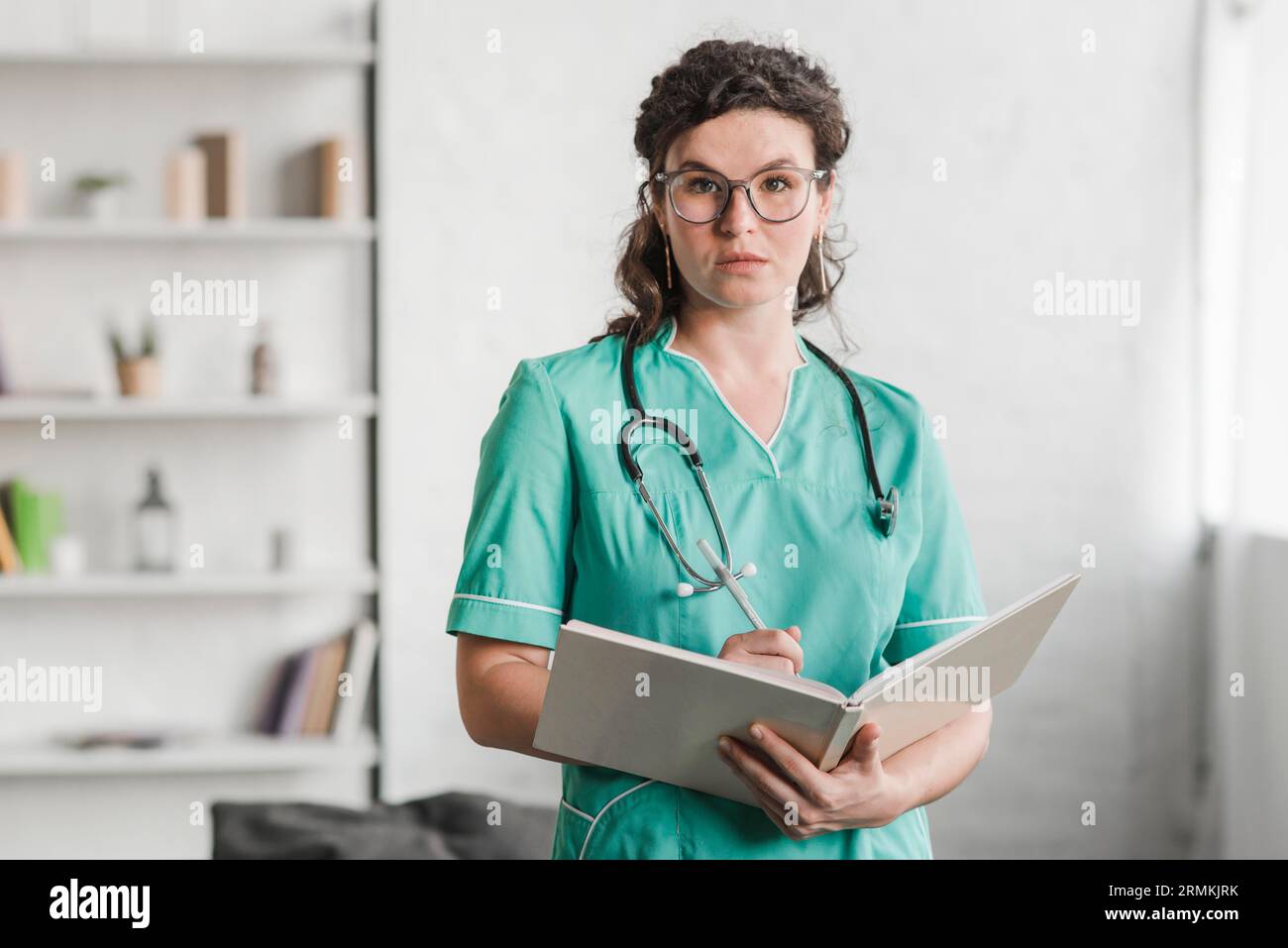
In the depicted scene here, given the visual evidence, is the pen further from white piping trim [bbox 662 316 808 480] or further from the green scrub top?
white piping trim [bbox 662 316 808 480]

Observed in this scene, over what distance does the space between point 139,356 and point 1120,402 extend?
7.22 ft

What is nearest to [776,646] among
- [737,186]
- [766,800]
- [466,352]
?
[766,800]

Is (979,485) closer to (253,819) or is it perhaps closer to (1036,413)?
(1036,413)

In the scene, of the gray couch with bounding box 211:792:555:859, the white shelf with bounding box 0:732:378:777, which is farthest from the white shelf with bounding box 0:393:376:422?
the gray couch with bounding box 211:792:555:859

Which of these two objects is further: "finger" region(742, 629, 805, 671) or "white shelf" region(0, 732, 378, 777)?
"white shelf" region(0, 732, 378, 777)

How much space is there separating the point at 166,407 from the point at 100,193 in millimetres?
493

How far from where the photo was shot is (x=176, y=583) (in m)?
2.56

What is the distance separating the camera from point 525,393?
105 centimetres

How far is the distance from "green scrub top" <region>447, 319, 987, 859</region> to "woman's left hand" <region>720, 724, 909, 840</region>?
97 millimetres

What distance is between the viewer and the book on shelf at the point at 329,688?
2637 mm

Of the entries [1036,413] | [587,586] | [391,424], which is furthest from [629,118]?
[587,586]

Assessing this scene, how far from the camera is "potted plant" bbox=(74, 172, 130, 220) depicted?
8.50 feet
